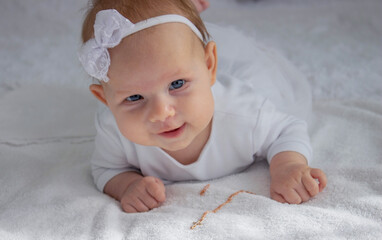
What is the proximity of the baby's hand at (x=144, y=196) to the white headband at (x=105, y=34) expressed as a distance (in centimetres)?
28

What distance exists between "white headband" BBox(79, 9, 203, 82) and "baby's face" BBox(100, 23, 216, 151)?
1cm

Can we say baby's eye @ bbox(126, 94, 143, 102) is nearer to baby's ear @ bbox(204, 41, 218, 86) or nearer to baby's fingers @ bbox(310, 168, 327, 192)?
baby's ear @ bbox(204, 41, 218, 86)

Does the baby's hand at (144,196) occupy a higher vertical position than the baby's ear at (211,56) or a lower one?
lower

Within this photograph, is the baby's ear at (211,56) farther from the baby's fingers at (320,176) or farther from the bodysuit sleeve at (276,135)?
the baby's fingers at (320,176)

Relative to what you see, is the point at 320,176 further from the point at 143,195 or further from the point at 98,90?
the point at 98,90

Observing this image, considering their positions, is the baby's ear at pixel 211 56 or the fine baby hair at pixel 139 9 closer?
the fine baby hair at pixel 139 9

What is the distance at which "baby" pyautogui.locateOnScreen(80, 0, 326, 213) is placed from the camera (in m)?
1.06

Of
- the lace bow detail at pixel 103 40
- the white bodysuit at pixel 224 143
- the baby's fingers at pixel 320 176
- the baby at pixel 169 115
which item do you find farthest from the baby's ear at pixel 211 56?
the baby's fingers at pixel 320 176

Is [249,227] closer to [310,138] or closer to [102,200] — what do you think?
[102,200]

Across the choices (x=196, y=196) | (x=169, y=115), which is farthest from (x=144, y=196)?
(x=169, y=115)

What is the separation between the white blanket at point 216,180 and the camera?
1.05 meters

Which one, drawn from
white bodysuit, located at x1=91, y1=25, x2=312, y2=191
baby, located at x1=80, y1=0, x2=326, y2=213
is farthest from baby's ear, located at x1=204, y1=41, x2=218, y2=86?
white bodysuit, located at x1=91, y1=25, x2=312, y2=191

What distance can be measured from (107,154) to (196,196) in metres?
0.28

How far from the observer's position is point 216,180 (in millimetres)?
1289
